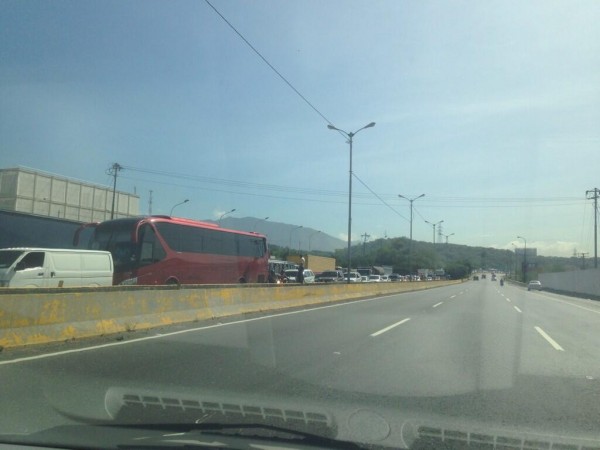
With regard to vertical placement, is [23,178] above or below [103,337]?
above

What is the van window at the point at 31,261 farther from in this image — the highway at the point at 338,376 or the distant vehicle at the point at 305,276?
the distant vehicle at the point at 305,276

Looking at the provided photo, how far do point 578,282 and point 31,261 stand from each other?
5840cm

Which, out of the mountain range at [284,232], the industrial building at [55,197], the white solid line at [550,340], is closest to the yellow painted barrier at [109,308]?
the white solid line at [550,340]

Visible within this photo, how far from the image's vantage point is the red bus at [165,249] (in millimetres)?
23359

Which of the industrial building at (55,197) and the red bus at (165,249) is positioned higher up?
the industrial building at (55,197)

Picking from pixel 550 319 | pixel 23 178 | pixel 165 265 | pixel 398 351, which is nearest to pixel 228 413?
pixel 398 351

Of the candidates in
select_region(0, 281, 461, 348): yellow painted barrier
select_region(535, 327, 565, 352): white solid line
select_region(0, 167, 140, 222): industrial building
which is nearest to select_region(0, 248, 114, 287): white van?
select_region(0, 281, 461, 348): yellow painted barrier

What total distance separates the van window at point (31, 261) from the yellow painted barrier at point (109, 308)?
7799 millimetres

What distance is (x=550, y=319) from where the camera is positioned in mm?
19469

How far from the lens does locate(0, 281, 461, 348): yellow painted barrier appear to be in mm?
10398

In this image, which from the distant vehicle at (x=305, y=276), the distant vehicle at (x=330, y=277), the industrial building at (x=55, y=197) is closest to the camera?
the distant vehicle at (x=305, y=276)

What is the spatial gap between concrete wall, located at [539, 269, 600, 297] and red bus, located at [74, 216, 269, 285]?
124ft

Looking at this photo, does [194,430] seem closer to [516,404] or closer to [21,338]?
[516,404]

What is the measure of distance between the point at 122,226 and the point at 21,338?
14013mm
